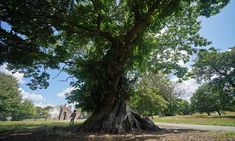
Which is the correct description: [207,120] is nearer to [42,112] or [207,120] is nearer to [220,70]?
[220,70]

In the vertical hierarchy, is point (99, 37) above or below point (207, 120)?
above

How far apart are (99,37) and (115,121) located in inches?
245

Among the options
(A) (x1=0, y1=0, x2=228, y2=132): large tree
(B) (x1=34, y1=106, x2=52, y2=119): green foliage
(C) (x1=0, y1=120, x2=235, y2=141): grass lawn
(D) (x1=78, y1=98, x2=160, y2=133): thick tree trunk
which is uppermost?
(B) (x1=34, y1=106, x2=52, y2=119): green foliage

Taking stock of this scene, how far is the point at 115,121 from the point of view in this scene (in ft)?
51.1

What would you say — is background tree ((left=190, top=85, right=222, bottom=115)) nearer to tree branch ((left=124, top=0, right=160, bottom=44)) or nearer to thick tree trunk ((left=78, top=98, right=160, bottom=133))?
thick tree trunk ((left=78, top=98, right=160, bottom=133))

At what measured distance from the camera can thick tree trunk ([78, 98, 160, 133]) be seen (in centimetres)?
1515

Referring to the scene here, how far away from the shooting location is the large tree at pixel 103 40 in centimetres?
1297

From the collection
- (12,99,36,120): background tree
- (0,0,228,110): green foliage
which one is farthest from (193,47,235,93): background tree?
(12,99,36,120): background tree

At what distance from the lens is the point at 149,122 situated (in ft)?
55.7

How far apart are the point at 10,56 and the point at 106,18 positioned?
271 inches

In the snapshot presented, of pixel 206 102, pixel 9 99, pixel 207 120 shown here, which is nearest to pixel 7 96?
pixel 9 99

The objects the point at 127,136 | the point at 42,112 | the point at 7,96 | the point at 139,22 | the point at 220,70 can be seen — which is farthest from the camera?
the point at 42,112

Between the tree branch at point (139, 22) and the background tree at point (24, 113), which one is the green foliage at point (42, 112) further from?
the tree branch at point (139, 22)

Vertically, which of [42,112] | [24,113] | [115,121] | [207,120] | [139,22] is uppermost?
[42,112]
